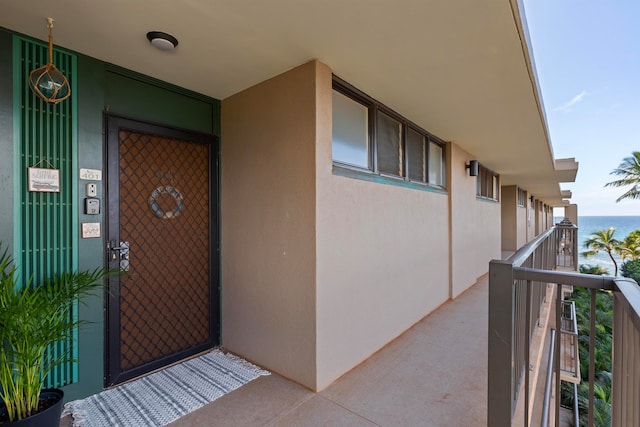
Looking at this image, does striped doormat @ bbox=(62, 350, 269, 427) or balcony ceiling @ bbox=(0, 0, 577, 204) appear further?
striped doormat @ bbox=(62, 350, 269, 427)

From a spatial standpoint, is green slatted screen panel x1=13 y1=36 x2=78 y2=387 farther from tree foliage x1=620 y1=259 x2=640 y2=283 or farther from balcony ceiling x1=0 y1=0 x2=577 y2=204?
tree foliage x1=620 y1=259 x2=640 y2=283

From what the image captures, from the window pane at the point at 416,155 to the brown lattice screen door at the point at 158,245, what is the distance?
2427 mm

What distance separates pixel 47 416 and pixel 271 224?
1747 mm

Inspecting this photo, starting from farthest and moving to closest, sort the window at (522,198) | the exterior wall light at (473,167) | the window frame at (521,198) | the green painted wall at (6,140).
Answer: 1. the window at (522,198)
2. the window frame at (521,198)
3. the exterior wall light at (473,167)
4. the green painted wall at (6,140)

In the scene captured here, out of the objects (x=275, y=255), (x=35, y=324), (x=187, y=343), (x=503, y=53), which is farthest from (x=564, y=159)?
(x=35, y=324)

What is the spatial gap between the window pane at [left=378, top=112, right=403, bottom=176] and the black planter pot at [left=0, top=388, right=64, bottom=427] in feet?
9.96

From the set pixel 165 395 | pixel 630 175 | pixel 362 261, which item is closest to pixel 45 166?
pixel 165 395

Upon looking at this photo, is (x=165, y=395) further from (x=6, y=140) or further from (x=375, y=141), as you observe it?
(x=375, y=141)

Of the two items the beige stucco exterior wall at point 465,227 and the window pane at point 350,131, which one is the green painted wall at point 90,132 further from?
the beige stucco exterior wall at point 465,227

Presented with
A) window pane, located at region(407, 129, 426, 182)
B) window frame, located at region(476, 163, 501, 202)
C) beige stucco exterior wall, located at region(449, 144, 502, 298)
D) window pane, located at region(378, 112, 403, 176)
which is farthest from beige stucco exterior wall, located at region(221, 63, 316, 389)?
window frame, located at region(476, 163, 501, 202)

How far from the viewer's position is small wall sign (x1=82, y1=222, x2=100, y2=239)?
216cm

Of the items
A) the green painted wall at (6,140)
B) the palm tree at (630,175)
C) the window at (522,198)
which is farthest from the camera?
the window at (522,198)

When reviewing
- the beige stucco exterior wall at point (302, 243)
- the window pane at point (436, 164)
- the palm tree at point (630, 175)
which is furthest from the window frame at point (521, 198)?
the beige stucco exterior wall at point (302, 243)

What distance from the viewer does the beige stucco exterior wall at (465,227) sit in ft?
15.7
